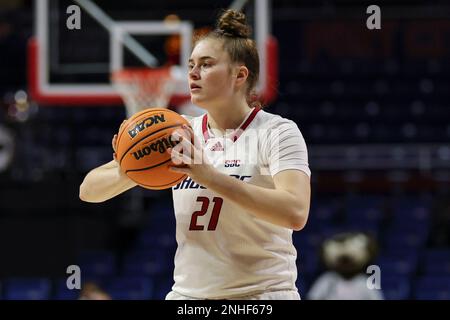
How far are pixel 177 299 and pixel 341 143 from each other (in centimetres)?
926

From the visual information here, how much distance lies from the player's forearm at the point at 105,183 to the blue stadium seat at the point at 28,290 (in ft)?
19.7

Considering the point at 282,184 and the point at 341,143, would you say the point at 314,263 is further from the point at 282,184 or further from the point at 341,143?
the point at 282,184

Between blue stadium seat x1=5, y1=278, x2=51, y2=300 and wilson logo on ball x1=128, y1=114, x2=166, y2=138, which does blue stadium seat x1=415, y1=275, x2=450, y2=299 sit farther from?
wilson logo on ball x1=128, y1=114, x2=166, y2=138

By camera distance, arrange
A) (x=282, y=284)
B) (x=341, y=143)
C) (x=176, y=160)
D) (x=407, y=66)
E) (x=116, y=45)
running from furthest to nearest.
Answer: (x=407, y=66) < (x=341, y=143) < (x=116, y=45) < (x=282, y=284) < (x=176, y=160)

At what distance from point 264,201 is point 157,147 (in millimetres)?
387

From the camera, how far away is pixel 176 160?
8.75 ft

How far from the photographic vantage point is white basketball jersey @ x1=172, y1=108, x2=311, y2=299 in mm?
2854

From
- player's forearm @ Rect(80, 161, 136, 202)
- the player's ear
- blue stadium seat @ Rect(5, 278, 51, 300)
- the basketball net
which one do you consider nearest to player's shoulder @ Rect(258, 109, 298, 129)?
the player's ear

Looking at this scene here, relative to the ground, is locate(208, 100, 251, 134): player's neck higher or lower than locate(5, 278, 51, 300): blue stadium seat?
higher

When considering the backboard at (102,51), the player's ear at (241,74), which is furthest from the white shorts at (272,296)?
the backboard at (102,51)

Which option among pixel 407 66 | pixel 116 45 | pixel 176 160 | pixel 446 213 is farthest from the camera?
pixel 407 66

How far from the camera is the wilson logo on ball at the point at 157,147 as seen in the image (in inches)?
110

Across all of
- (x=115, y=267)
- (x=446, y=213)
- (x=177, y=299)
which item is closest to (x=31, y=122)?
(x=115, y=267)

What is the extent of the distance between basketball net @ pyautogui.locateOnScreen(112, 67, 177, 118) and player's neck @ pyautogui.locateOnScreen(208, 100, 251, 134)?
481 centimetres
